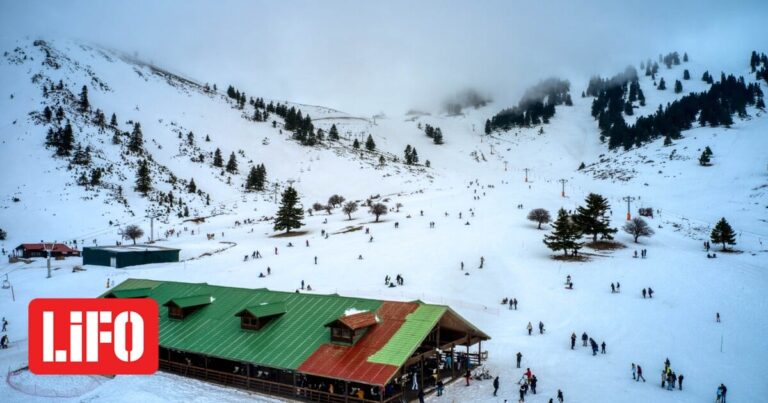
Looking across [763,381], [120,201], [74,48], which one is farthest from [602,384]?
[74,48]

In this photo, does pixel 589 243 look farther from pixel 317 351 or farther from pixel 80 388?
pixel 80 388

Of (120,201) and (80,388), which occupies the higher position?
(120,201)

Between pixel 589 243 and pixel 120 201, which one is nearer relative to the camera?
pixel 589 243

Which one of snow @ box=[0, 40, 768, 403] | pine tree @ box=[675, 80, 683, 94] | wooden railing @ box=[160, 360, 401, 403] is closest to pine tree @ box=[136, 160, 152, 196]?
snow @ box=[0, 40, 768, 403]

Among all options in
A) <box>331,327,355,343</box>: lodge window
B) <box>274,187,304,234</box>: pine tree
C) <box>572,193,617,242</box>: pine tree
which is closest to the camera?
<box>331,327,355,343</box>: lodge window

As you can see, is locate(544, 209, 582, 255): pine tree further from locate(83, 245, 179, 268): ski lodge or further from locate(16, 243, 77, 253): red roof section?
locate(16, 243, 77, 253): red roof section

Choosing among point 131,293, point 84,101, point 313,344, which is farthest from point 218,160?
point 313,344
